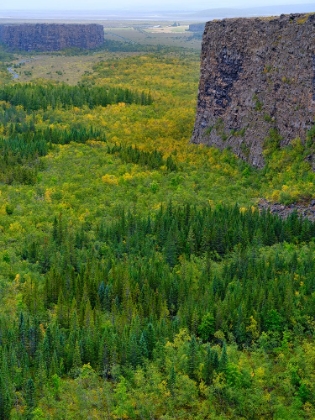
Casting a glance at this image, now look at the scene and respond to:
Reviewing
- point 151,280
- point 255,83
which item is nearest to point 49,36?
point 255,83

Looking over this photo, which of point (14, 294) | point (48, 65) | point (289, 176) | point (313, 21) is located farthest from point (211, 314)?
point (48, 65)

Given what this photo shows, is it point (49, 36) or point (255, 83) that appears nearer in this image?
point (255, 83)

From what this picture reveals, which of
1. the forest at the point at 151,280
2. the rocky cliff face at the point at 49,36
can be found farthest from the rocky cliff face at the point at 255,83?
the rocky cliff face at the point at 49,36

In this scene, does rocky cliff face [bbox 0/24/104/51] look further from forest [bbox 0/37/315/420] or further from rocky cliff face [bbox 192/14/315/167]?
rocky cliff face [bbox 192/14/315/167]

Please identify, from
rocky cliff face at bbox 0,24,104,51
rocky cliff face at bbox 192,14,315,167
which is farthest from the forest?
rocky cliff face at bbox 0,24,104,51

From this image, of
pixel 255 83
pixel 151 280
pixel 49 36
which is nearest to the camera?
pixel 151 280

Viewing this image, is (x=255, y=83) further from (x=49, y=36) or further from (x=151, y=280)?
(x=49, y=36)
